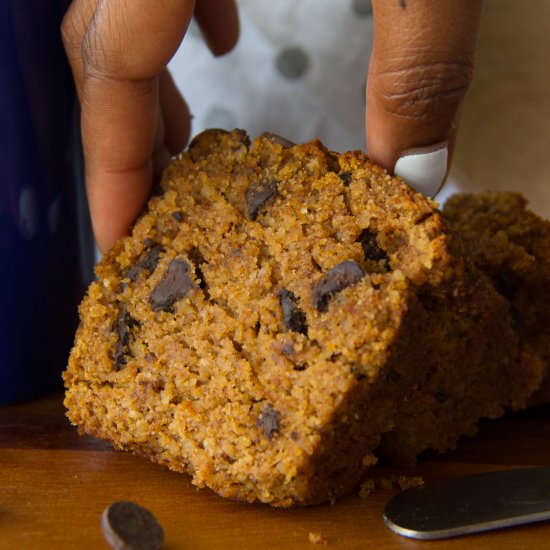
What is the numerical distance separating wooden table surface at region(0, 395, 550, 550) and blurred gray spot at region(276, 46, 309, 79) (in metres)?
0.94

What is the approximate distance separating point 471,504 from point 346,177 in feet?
1.52

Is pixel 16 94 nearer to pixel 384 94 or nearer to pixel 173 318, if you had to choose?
pixel 173 318

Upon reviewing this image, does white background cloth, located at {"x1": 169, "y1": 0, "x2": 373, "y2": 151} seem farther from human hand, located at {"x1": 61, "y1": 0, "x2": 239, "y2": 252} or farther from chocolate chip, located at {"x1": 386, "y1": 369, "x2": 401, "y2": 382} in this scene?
chocolate chip, located at {"x1": 386, "y1": 369, "x2": 401, "y2": 382}

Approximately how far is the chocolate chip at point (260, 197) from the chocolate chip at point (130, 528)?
0.44 m

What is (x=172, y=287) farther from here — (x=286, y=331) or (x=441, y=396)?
(x=441, y=396)

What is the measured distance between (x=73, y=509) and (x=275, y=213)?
0.48 meters

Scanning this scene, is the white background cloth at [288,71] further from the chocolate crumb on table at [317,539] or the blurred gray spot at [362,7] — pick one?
the chocolate crumb on table at [317,539]

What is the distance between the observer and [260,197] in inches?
42.9

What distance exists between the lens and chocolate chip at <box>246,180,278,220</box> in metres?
1.09

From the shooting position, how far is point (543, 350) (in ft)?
4.00

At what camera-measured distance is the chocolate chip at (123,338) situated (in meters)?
1.13

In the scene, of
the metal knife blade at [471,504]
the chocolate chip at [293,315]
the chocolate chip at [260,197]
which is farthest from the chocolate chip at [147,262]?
the metal knife blade at [471,504]

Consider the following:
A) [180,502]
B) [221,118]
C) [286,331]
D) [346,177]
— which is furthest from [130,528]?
[221,118]

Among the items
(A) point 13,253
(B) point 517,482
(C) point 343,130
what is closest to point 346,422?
(B) point 517,482
